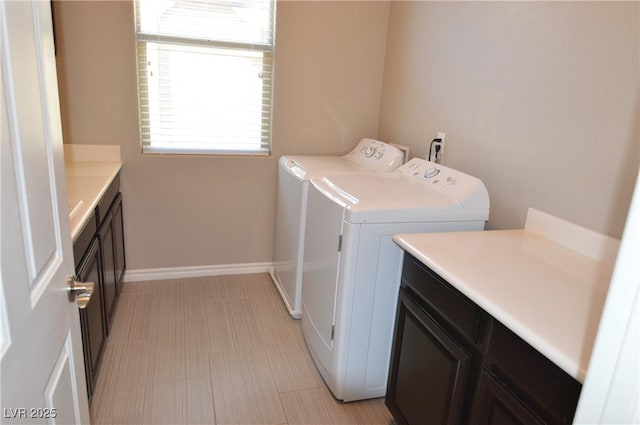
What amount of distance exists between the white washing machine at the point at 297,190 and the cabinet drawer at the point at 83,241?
104cm

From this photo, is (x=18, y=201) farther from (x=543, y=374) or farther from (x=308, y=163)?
(x=308, y=163)

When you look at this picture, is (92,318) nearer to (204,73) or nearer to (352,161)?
(204,73)

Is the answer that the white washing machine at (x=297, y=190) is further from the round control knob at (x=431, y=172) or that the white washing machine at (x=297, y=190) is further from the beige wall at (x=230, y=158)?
the round control knob at (x=431, y=172)

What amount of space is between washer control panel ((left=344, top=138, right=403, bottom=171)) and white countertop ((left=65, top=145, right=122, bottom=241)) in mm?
1514

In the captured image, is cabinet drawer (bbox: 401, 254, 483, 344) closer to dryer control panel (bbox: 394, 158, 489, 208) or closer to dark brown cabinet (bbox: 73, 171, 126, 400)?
dryer control panel (bbox: 394, 158, 489, 208)

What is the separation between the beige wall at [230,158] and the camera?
262 centimetres

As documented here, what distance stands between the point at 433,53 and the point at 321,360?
179 cm

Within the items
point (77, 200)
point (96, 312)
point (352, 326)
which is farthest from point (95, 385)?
point (352, 326)

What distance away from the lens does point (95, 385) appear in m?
1.94

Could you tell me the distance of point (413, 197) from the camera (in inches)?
72.4

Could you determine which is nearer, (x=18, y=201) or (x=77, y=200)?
(x=18, y=201)

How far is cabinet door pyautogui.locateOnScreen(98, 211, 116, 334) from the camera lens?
6.81 feet

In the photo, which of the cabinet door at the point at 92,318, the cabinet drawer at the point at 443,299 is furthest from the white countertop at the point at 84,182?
the cabinet drawer at the point at 443,299

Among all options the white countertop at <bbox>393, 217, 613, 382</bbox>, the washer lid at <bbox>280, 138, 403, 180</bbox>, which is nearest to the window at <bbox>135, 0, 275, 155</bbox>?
the washer lid at <bbox>280, 138, 403, 180</bbox>
